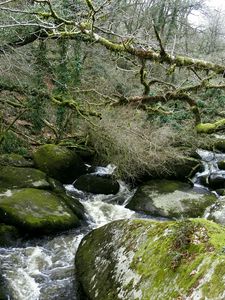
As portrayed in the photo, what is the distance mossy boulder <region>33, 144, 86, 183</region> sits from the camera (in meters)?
12.1

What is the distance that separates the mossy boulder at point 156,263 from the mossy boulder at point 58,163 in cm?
617

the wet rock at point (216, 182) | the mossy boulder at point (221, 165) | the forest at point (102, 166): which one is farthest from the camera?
the mossy boulder at point (221, 165)

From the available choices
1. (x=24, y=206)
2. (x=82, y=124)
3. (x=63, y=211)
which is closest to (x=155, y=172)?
(x=82, y=124)

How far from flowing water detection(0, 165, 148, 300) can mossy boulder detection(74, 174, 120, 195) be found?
5.85ft

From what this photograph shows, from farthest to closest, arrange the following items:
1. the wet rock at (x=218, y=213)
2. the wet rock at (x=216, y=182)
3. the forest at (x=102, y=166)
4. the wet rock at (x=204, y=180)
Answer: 1. the wet rock at (x=204, y=180)
2. the wet rock at (x=216, y=182)
3. the wet rock at (x=218, y=213)
4. the forest at (x=102, y=166)

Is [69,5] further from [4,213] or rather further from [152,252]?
[152,252]

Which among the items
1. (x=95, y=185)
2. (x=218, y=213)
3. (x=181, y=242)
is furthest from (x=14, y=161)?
(x=181, y=242)

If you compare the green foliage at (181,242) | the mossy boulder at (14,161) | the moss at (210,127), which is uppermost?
the moss at (210,127)

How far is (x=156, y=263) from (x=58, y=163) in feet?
26.1

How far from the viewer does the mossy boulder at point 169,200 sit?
10.6 meters

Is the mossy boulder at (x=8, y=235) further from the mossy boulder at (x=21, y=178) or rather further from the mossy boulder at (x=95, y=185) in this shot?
the mossy boulder at (x=95, y=185)

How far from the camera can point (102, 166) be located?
13719mm

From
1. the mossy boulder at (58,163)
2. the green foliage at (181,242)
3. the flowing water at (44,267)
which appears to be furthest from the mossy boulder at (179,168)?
the green foliage at (181,242)

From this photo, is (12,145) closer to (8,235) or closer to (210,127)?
(8,235)
